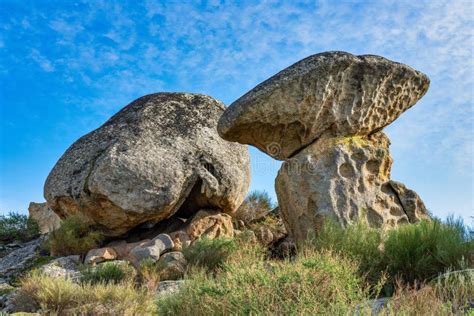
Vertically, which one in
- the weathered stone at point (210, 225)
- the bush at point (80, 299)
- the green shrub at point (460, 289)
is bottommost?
the green shrub at point (460, 289)

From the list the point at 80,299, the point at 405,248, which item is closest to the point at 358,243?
the point at 405,248

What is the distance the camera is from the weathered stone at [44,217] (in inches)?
712

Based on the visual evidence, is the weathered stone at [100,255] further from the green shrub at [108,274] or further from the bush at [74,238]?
the green shrub at [108,274]

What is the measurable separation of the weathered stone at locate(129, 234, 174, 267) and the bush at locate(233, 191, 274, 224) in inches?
132

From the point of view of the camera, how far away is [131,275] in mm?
9422

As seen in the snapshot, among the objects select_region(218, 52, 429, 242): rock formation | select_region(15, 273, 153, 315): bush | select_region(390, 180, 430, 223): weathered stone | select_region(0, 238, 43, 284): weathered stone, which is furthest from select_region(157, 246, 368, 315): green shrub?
select_region(0, 238, 43, 284): weathered stone

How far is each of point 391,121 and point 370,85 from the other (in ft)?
3.63

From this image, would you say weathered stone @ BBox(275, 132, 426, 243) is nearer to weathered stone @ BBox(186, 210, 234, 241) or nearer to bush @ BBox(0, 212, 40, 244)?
weathered stone @ BBox(186, 210, 234, 241)

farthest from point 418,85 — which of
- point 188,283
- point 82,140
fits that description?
point 82,140

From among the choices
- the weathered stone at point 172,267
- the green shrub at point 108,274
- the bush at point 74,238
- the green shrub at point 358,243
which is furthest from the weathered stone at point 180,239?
the green shrub at point 358,243

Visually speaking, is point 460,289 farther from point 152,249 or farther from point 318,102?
point 152,249

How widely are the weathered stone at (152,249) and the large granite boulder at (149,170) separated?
1137 millimetres

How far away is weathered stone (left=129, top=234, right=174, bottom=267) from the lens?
10870 mm

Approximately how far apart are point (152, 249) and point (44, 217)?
9.11 metres
